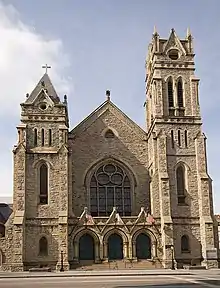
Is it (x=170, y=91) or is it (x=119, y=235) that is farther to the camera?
(x=170, y=91)

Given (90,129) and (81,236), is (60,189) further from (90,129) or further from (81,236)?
(90,129)

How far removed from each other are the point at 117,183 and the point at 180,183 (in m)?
6.90

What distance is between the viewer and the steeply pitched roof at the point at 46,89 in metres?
52.7

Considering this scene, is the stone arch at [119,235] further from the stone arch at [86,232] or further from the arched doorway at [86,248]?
the arched doorway at [86,248]

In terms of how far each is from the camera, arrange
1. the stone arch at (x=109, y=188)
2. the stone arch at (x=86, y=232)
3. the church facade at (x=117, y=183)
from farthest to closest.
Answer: the stone arch at (x=109, y=188) → the stone arch at (x=86, y=232) → the church facade at (x=117, y=183)

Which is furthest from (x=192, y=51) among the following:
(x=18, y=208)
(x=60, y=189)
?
(x=18, y=208)

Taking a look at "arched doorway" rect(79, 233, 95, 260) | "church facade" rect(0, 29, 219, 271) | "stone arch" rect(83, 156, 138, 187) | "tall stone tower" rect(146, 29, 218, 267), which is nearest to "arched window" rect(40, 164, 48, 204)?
"church facade" rect(0, 29, 219, 271)

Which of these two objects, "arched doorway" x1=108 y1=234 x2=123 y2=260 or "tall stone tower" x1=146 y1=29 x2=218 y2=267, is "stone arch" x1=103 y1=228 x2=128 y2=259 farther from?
"tall stone tower" x1=146 y1=29 x2=218 y2=267

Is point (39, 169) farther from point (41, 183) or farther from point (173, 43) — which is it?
point (173, 43)

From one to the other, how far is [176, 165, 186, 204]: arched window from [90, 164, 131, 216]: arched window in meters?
5.46

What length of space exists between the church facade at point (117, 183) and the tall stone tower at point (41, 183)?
0.33 feet

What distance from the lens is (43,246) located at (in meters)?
47.0

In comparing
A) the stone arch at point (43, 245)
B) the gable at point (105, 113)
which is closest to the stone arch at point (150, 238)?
the stone arch at point (43, 245)

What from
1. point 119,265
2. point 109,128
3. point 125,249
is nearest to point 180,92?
point 109,128
